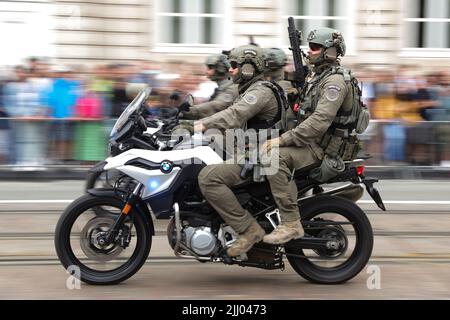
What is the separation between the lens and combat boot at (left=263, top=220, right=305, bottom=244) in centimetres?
608

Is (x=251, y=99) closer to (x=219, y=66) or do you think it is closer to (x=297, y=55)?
(x=297, y=55)

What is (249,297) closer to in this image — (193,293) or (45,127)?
(193,293)

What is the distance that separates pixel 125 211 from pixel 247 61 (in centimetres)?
139

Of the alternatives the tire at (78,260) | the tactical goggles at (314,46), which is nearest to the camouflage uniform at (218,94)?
the tactical goggles at (314,46)

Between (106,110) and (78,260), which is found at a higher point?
(106,110)

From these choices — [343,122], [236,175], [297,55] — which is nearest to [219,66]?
[297,55]

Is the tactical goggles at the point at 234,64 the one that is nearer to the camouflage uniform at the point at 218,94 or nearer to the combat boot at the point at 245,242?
the combat boot at the point at 245,242

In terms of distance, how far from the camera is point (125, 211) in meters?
→ 6.16

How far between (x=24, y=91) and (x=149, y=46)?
17.7ft

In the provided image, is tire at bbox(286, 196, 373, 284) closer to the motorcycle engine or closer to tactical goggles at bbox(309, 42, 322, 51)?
the motorcycle engine

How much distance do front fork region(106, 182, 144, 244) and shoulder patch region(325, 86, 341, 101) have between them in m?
1.48

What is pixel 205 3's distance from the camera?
693 inches

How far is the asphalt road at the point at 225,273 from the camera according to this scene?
616 centimetres

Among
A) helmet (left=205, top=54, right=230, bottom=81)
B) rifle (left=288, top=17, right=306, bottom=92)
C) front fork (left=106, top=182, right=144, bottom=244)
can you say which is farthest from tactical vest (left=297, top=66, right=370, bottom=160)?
helmet (left=205, top=54, right=230, bottom=81)
